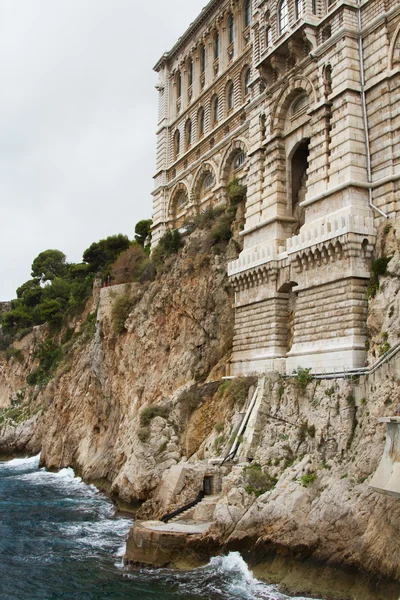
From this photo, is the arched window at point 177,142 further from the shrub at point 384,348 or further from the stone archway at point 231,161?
the shrub at point 384,348

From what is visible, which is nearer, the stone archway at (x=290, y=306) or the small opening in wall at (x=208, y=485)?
the small opening in wall at (x=208, y=485)

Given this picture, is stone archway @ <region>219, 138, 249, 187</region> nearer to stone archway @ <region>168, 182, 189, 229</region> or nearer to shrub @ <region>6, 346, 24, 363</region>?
stone archway @ <region>168, 182, 189, 229</region>

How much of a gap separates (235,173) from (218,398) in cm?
1572

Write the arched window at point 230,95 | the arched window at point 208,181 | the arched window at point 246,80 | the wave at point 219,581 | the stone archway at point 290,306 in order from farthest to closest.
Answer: the arched window at point 208,181 < the arched window at point 230,95 < the arched window at point 246,80 < the stone archway at point 290,306 < the wave at point 219,581

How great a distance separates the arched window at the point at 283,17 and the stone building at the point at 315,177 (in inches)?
2.1

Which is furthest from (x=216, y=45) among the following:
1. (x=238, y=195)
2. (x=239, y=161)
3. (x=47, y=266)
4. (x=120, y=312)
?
(x=47, y=266)

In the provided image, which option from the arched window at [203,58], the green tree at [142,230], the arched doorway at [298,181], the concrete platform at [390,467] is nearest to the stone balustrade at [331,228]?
the arched doorway at [298,181]

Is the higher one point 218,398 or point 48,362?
point 48,362

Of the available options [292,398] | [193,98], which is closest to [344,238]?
[292,398]

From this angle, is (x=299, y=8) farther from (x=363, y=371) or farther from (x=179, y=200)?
(x=179, y=200)

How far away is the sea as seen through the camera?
1458 cm

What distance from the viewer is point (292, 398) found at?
19.4 m

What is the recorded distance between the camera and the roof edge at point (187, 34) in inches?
1536

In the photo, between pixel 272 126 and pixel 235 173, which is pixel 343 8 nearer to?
pixel 272 126
